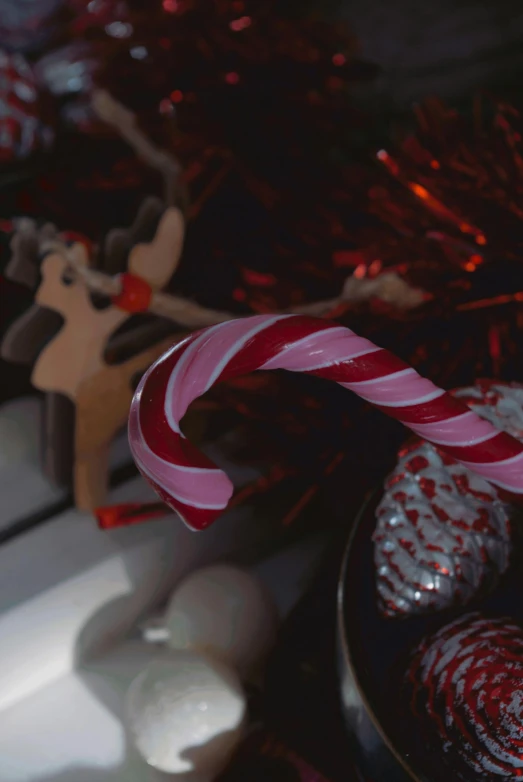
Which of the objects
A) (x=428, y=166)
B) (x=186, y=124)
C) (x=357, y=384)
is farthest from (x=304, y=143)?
(x=357, y=384)

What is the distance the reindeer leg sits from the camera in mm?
502

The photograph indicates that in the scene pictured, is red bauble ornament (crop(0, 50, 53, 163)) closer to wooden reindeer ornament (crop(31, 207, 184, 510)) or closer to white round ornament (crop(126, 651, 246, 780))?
wooden reindeer ornament (crop(31, 207, 184, 510))

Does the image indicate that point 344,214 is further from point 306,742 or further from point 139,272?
point 306,742

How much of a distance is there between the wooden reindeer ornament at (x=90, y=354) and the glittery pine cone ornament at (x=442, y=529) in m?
0.21

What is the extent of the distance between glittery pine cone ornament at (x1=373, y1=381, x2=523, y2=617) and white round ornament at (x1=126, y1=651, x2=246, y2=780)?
0.10 metres

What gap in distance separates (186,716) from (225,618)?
7 centimetres

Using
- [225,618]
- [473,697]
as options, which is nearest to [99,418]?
[225,618]

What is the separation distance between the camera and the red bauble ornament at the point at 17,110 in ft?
2.06

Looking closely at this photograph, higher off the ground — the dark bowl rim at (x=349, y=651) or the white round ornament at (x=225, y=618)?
the dark bowl rim at (x=349, y=651)

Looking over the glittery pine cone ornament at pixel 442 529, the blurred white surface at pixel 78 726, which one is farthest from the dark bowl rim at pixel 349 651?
the blurred white surface at pixel 78 726

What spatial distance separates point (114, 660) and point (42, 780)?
0.26 feet

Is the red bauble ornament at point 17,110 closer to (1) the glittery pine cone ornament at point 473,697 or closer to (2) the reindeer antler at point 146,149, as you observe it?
(2) the reindeer antler at point 146,149

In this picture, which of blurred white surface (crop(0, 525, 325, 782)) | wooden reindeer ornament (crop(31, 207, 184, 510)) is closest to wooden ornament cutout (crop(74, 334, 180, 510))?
wooden reindeer ornament (crop(31, 207, 184, 510))

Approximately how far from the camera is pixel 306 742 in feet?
1.33
